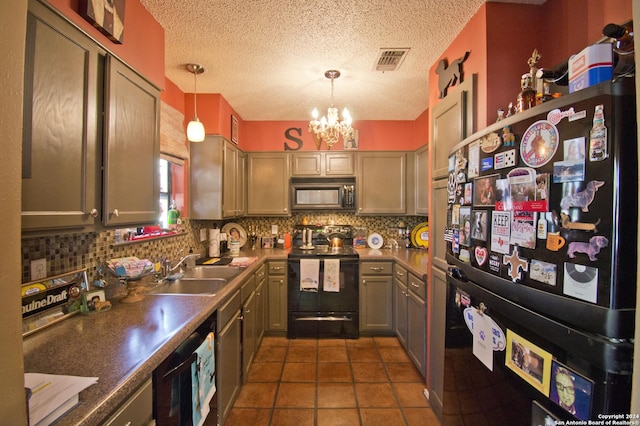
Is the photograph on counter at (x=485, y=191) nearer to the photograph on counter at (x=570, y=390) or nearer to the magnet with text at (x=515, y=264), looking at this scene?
the magnet with text at (x=515, y=264)

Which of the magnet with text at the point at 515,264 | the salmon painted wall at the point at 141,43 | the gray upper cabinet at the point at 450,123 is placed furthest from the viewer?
the gray upper cabinet at the point at 450,123

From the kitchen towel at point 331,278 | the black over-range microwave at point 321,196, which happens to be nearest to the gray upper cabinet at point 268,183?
the black over-range microwave at point 321,196

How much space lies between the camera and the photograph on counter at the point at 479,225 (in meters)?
0.98

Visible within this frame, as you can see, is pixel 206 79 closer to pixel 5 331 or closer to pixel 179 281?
pixel 179 281

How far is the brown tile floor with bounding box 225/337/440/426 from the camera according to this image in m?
1.83

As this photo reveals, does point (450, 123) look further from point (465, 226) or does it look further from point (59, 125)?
point (59, 125)

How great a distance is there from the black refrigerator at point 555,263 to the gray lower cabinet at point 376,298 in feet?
6.08

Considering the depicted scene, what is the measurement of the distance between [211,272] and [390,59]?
2.36 meters

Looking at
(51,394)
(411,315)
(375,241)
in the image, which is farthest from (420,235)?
(51,394)

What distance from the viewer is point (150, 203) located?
1.39m

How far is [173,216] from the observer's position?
2.37 m

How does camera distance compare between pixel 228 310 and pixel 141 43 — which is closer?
pixel 141 43

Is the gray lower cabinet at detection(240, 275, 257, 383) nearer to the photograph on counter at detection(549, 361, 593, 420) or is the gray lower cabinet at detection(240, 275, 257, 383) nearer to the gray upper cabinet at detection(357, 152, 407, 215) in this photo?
the gray upper cabinet at detection(357, 152, 407, 215)

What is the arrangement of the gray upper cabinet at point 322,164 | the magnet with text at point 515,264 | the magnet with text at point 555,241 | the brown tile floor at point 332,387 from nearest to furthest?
the magnet with text at point 555,241
the magnet with text at point 515,264
the brown tile floor at point 332,387
the gray upper cabinet at point 322,164
